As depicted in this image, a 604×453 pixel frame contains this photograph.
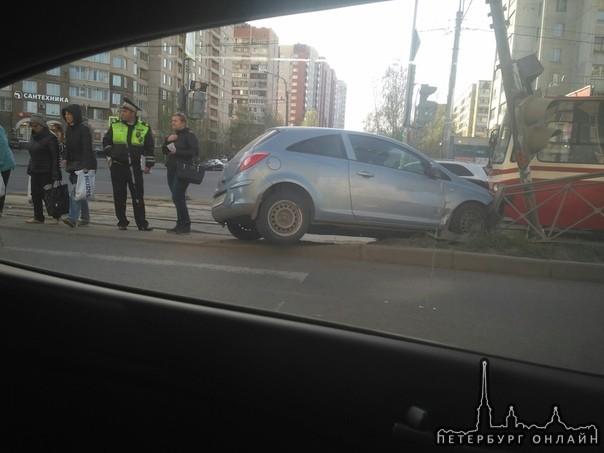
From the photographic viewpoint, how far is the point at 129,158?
3852 mm

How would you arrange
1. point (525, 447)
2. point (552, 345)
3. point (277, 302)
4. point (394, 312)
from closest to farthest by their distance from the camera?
1. point (525, 447)
2. point (552, 345)
3. point (394, 312)
4. point (277, 302)

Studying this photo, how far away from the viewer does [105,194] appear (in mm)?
3975

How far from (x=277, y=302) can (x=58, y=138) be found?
10.1ft

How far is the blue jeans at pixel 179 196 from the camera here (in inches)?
135

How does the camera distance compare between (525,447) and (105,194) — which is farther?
(105,194)

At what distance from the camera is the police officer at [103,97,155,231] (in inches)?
144

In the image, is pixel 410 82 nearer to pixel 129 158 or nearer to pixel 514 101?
pixel 514 101

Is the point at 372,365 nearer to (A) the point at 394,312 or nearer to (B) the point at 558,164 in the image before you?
(A) the point at 394,312

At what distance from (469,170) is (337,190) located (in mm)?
796

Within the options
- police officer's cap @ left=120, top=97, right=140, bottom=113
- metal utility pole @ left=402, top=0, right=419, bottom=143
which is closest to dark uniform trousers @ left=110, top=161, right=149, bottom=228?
police officer's cap @ left=120, top=97, right=140, bottom=113

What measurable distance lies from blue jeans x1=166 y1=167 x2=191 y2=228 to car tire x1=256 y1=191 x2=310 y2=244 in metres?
0.49

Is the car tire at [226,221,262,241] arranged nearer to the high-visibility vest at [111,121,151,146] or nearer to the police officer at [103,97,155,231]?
the police officer at [103,97,155,231]

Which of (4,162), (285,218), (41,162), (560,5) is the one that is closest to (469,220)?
(560,5)

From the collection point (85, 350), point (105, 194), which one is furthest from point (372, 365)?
point (105, 194)
